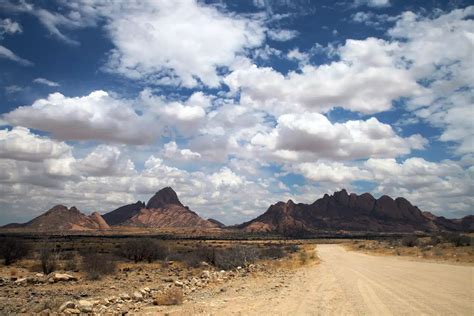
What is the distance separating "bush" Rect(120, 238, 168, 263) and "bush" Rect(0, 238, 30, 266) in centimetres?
945

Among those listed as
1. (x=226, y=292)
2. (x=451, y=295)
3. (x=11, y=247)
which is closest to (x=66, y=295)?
(x=226, y=292)

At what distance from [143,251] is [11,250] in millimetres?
12229

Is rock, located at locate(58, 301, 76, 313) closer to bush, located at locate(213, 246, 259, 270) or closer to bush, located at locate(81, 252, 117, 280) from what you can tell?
bush, located at locate(81, 252, 117, 280)

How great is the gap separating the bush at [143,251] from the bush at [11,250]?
9448 millimetres

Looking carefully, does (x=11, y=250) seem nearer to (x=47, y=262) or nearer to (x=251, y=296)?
(x=47, y=262)

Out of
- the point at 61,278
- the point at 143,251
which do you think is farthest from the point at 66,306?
the point at 143,251

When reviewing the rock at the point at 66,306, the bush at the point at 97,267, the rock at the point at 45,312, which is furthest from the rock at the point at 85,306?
the bush at the point at 97,267

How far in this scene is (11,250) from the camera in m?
37.6

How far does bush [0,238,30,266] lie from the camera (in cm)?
3700

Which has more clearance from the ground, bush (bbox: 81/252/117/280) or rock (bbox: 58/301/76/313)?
rock (bbox: 58/301/76/313)

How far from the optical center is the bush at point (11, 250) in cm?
3700

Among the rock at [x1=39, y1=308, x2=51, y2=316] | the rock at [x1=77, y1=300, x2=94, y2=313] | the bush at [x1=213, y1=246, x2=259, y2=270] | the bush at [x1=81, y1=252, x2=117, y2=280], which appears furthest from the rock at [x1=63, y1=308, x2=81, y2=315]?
the bush at [x1=213, y1=246, x2=259, y2=270]

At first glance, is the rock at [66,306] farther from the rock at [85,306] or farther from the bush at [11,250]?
the bush at [11,250]

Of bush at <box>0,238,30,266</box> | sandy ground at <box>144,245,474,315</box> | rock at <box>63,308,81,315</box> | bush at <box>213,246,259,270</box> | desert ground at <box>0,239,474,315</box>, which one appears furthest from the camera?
bush at <box>0,238,30,266</box>
